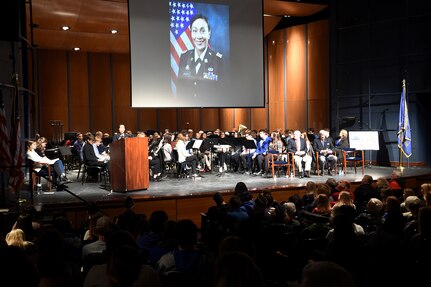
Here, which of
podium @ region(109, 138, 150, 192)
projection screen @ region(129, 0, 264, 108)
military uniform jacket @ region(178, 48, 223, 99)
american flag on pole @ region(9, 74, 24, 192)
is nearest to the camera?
american flag on pole @ region(9, 74, 24, 192)

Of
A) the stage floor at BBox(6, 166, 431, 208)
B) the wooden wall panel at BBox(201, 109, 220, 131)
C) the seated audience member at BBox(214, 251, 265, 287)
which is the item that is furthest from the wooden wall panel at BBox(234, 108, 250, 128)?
the seated audience member at BBox(214, 251, 265, 287)

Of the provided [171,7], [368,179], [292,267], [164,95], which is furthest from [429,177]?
[292,267]

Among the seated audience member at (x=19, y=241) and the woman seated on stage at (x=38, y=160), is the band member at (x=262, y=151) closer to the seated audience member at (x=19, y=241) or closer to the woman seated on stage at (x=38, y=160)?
the woman seated on stage at (x=38, y=160)

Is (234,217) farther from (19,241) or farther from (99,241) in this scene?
(19,241)

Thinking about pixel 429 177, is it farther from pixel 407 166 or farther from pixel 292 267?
pixel 292 267

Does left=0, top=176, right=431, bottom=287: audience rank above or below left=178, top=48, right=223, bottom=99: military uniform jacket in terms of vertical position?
below

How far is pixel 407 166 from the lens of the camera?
13.1m

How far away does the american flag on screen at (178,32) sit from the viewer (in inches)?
436

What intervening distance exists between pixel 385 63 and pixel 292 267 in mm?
11764

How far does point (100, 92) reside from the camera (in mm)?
18672

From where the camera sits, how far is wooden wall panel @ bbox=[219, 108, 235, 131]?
1948 centimetres

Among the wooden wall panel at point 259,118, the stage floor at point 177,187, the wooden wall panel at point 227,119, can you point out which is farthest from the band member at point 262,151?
the wooden wall panel at point 227,119

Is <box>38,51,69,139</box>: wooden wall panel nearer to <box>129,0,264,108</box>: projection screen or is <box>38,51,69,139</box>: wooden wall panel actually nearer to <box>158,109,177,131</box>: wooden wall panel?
<box>158,109,177,131</box>: wooden wall panel

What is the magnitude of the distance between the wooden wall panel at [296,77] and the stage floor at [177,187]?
425cm
